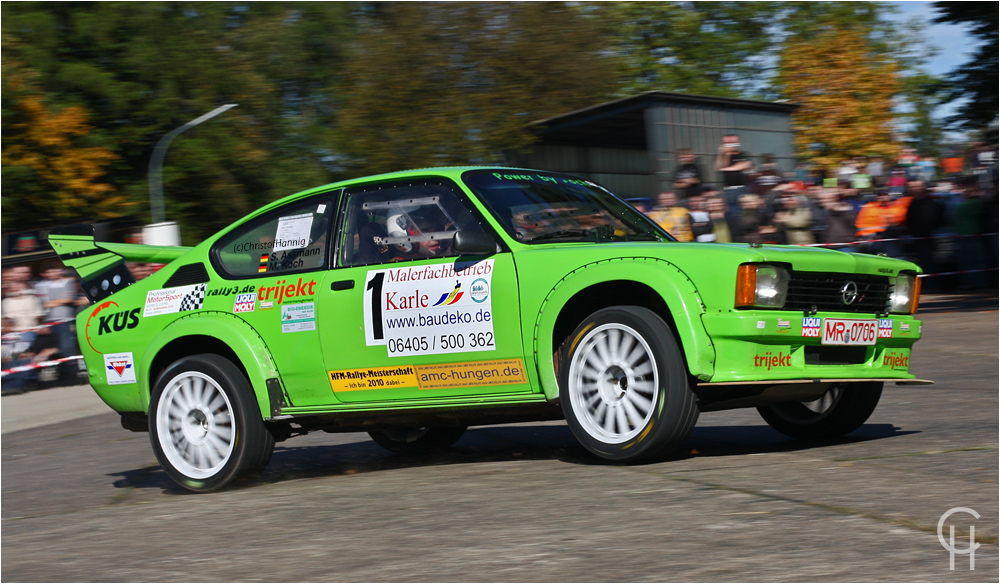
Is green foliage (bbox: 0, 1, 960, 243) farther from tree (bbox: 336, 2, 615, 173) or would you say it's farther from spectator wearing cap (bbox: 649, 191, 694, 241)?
spectator wearing cap (bbox: 649, 191, 694, 241)

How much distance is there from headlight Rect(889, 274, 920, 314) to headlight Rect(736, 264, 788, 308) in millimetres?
994

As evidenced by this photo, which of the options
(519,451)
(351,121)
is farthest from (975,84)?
(351,121)

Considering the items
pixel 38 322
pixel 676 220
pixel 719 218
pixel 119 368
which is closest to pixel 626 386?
pixel 119 368

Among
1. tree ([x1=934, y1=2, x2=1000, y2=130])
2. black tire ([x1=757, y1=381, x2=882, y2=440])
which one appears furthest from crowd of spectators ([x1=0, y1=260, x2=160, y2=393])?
tree ([x1=934, y1=2, x2=1000, y2=130])

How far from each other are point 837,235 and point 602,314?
952 cm

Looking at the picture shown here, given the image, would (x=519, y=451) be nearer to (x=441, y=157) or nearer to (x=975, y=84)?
(x=975, y=84)

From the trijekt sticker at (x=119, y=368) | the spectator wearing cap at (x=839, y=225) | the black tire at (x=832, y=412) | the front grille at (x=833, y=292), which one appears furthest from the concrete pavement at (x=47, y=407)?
the spectator wearing cap at (x=839, y=225)

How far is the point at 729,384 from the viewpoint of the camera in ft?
17.2

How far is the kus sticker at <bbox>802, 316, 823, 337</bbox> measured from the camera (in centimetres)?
550

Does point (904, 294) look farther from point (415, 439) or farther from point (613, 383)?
point (415, 439)

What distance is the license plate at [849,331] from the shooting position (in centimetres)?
562

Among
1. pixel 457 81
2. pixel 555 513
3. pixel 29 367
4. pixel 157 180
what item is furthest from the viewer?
pixel 457 81

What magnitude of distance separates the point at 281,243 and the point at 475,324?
149cm

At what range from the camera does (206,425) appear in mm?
6492
